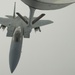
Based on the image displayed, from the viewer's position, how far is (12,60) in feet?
42.9

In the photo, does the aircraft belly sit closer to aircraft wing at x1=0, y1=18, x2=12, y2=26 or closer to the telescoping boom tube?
the telescoping boom tube

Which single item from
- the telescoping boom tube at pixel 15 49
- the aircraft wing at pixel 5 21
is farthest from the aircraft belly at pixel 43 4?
the aircraft wing at pixel 5 21

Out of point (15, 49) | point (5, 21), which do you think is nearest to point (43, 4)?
point (15, 49)

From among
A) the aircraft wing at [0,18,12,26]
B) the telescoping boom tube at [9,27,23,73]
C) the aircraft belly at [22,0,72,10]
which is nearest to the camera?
the aircraft belly at [22,0,72,10]

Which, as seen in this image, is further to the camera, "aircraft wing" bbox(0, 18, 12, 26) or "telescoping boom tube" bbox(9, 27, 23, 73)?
"aircraft wing" bbox(0, 18, 12, 26)

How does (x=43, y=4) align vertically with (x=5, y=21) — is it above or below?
above

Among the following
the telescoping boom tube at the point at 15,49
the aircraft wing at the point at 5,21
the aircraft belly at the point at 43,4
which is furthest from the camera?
the aircraft wing at the point at 5,21

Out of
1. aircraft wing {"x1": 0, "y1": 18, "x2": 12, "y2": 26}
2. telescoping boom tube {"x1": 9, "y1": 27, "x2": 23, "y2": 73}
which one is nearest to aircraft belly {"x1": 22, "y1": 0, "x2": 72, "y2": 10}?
telescoping boom tube {"x1": 9, "y1": 27, "x2": 23, "y2": 73}

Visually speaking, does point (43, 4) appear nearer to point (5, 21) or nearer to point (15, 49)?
point (15, 49)

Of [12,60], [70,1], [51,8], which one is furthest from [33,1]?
[12,60]

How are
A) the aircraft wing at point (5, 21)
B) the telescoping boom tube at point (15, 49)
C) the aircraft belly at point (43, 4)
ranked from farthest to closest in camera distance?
1. the aircraft wing at point (5, 21)
2. the telescoping boom tube at point (15, 49)
3. the aircraft belly at point (43, 4)

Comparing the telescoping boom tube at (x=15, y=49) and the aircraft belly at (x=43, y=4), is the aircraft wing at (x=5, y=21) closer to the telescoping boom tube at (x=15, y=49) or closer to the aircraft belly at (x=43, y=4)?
the telescoping boom tube at (x=15, y=49)

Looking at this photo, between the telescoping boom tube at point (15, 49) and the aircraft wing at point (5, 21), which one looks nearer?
the telescoping boom tube at point (15, 49)

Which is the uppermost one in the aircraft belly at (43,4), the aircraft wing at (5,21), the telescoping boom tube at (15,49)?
the aircraft belly at (43,4)
